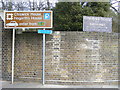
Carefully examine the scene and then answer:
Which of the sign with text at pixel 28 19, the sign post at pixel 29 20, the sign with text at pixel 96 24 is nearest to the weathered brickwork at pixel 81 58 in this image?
the sign with text at pixel 96 24

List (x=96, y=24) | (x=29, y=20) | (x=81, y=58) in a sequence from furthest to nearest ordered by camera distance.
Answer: (x=96, y=24) < (x=81, y=58) < (x=29, y=20)

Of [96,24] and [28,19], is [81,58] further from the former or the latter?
[28,19]

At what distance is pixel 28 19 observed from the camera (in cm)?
536

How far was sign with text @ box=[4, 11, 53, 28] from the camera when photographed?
17.4ft

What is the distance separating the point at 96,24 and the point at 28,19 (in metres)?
2.70

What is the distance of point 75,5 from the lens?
36.4 ft

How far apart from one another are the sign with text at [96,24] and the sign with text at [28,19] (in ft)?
4.87

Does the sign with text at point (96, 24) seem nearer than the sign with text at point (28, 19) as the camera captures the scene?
No

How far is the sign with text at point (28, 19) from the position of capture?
532cm

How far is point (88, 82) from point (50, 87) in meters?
1.52

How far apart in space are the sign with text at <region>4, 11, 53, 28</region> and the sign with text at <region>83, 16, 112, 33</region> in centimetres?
148

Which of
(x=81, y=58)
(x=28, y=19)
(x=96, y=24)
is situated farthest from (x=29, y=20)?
(x=96, y=24)

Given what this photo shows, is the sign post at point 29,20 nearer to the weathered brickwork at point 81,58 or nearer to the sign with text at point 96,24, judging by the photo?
the weathered brickwork at point 81,58

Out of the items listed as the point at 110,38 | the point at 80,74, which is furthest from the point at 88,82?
the point at 110,38
